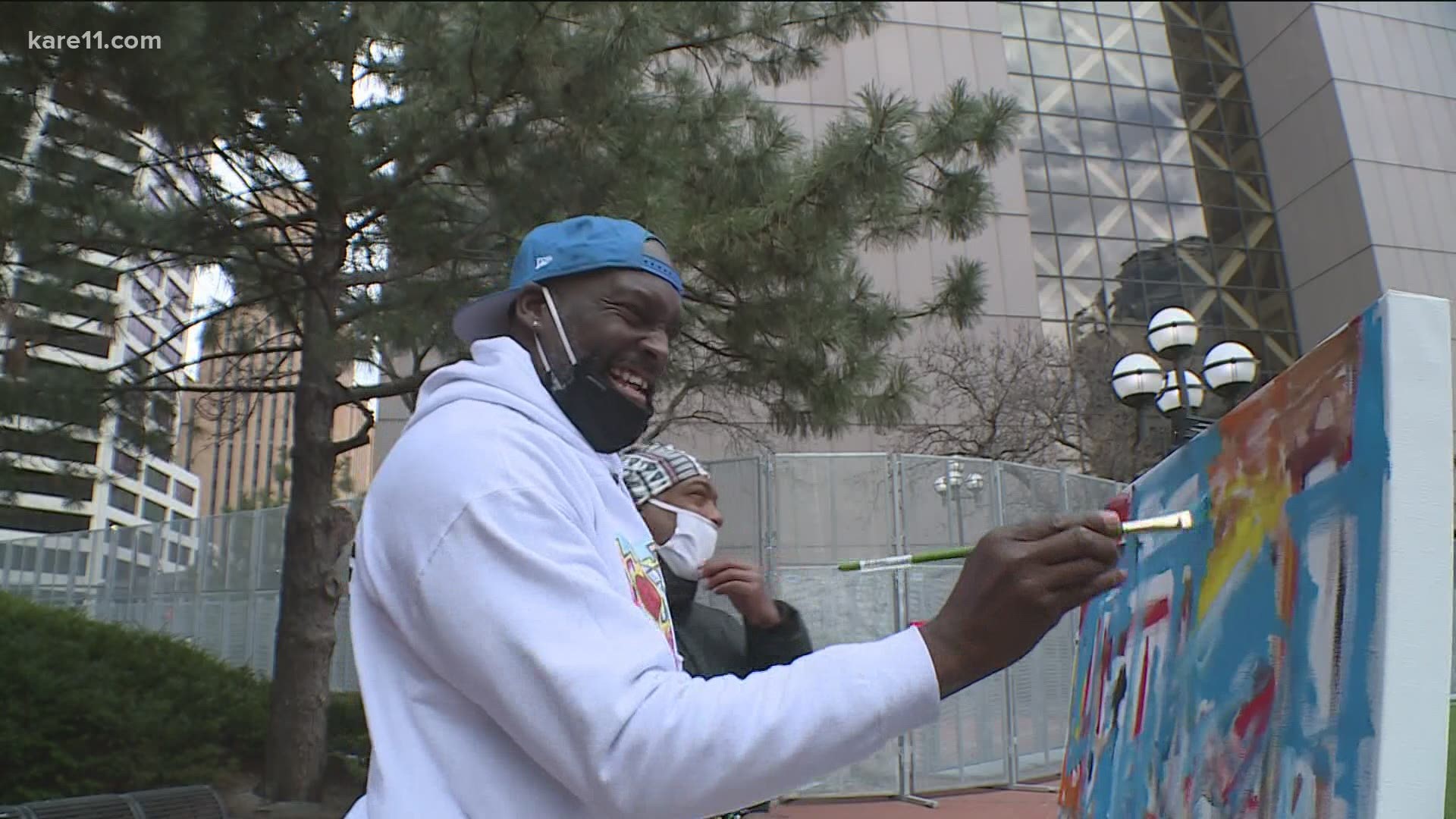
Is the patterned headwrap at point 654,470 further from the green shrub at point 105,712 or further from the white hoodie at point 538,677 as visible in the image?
the green shrub at point 105,712

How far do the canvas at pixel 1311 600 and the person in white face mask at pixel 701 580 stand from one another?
2.82 feet

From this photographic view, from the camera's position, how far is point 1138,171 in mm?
19969

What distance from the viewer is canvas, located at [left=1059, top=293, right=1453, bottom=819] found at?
1121 mm

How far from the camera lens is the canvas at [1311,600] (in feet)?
3.68

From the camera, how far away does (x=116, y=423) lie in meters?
8.15

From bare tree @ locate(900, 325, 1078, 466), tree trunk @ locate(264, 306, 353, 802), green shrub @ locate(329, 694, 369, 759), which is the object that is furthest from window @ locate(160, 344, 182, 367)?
bare tree @ locate(900, 325, 1078, 466)

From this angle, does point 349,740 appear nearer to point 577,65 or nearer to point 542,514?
point 577,65

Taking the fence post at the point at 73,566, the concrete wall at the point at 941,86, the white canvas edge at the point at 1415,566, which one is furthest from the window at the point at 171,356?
the concrete wall at the point at 941,86

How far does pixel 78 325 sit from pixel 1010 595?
759cm

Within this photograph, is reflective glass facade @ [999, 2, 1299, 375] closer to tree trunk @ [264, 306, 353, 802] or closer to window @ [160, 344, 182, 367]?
tree trunk @ [264, 306, 353, 802]

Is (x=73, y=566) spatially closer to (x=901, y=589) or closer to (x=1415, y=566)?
(x=901, y=589)

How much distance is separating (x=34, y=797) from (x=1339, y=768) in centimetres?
833

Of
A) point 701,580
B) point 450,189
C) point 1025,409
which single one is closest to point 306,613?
point 450,189

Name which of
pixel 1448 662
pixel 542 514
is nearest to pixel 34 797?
pixel 542 514
